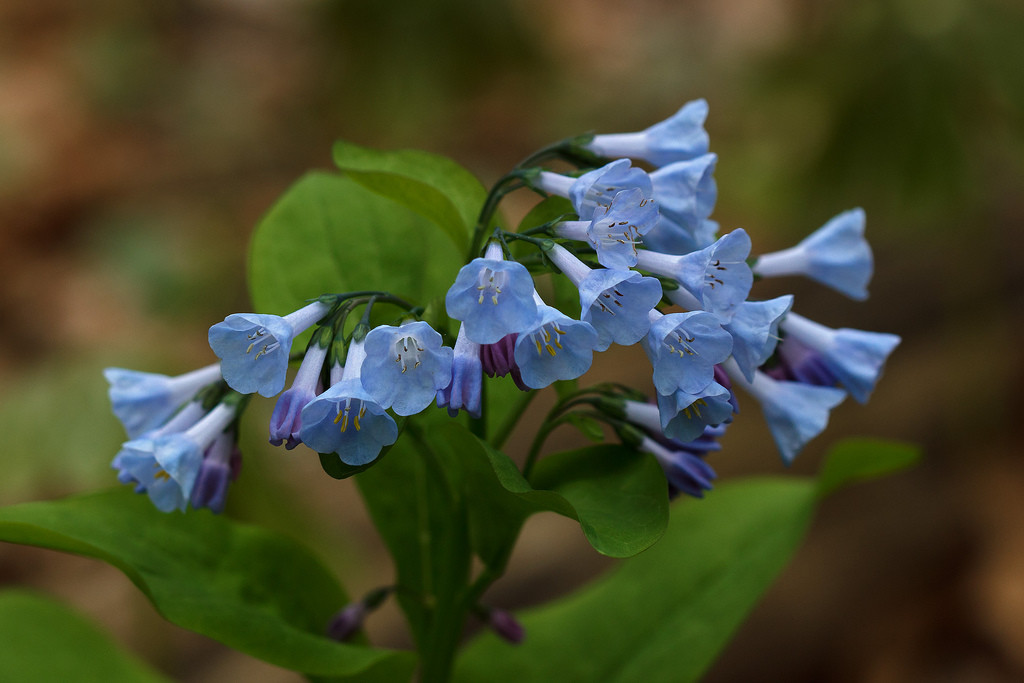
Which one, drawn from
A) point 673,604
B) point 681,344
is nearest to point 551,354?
point 681,344

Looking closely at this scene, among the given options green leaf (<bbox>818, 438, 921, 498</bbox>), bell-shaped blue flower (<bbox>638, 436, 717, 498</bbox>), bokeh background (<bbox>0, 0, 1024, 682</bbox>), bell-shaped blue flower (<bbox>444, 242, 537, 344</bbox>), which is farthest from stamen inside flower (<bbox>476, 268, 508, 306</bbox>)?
bokeh background (<bbox>0, 0, 1024, 682</bbox>)

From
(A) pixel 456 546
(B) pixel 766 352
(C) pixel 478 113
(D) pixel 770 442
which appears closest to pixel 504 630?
(A) pixel 456 546

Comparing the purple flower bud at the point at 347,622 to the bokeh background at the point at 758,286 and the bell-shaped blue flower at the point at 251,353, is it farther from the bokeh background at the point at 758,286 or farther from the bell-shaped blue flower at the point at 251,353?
the bokeh background at the point at 758,286

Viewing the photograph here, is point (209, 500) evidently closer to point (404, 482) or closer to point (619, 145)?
point (404, 482)

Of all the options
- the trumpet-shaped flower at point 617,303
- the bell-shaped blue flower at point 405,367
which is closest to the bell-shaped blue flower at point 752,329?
the trumpet-shaped flower at point 617,303

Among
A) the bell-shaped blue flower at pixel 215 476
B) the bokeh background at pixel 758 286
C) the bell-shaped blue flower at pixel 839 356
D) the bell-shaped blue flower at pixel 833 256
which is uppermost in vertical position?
the bell-shaped blue flower at pixel 833 256

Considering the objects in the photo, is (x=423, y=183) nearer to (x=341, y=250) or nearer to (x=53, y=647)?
(x=341, y=250)

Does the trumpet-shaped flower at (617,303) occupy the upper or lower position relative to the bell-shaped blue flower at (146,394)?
upper
